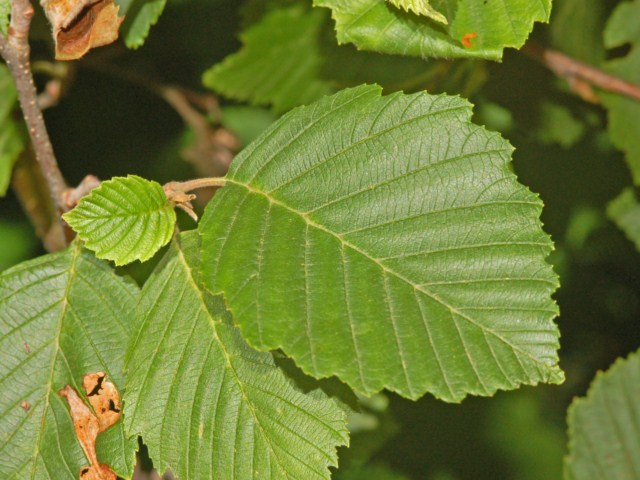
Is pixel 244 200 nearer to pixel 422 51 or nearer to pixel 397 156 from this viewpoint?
pixel 397 156

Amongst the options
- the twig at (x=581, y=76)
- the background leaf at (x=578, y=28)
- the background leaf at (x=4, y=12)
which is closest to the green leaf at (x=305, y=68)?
the twig at (x=581, y=76)

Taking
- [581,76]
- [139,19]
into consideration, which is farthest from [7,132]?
[581,76]

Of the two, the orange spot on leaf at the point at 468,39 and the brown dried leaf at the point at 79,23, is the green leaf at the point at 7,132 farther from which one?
the orange spot on leaf at the point at 468,39

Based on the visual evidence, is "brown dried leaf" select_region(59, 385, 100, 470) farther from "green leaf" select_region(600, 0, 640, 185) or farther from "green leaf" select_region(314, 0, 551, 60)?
"green leaf" select_region(600, 0, 640, 185)

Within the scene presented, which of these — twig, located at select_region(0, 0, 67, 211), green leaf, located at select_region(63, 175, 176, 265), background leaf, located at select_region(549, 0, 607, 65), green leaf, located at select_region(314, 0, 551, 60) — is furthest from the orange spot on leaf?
background leaf, located at select_region(549, 0, 607, 65)

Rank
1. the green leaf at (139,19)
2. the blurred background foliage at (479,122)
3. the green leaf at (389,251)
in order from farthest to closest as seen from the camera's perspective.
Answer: the blurred background foliage at (479,122) < the green leaf at (139,19) < the green leaf at (389,251)

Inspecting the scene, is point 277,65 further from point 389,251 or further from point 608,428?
point 608,428

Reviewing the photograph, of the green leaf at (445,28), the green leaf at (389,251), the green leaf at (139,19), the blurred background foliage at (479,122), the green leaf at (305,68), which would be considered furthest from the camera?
the blurred background foliage at (479,122)
